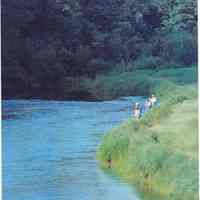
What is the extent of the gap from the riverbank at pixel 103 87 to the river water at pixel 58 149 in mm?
29

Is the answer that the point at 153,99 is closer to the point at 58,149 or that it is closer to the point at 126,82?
the point at 126,82

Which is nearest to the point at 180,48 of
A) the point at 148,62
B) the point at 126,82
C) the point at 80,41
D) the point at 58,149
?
the point at 148,62

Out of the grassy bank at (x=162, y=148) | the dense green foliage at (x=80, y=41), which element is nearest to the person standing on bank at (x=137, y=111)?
the grassy bank at (x=162, y=148)

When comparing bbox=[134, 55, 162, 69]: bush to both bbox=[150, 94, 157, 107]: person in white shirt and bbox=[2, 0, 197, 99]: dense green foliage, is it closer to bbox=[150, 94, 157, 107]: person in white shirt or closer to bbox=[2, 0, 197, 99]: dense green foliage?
bbox=[2, 0, 197, 99]: dense green foliage

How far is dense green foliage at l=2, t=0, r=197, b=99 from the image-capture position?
4531mm

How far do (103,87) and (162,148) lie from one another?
36cm

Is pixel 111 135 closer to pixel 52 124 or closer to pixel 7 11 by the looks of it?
pixel 52 124

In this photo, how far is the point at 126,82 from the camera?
4539mm

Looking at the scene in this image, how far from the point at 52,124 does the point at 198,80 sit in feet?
2.04

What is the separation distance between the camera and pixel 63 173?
14.5ft

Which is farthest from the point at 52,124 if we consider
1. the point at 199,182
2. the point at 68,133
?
the point at 199,182

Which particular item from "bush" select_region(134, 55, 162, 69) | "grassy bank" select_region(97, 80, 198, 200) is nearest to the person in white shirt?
"grassy bank" select_region(97, 80, 198, 200)

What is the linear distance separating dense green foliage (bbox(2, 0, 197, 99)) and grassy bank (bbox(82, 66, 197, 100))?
2 cm

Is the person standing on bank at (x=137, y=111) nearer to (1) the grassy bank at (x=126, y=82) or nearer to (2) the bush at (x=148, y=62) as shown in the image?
(1) the grassy bank at (x=126, y=82)
